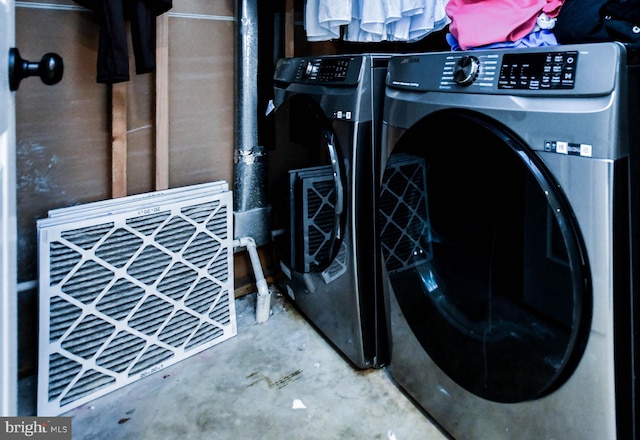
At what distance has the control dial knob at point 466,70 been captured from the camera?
1024 millimetres

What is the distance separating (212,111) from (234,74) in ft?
0.60

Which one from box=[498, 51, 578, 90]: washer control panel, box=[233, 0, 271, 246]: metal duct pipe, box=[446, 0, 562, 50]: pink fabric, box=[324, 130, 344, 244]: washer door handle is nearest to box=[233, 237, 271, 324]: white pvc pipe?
box=[233, 0, 271, 246]: metal duct pipe

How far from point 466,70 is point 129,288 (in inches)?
49.0

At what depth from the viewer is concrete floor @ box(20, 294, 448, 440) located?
136 centimetres

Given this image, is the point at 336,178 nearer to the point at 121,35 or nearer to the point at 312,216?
the point at 312,216

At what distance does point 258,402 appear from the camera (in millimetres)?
1477

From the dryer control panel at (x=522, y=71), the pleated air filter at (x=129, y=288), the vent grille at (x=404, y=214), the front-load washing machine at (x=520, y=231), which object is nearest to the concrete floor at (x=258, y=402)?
the pleated air filter at (x=129, y=288)

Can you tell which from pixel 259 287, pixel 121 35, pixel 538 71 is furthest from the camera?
pixel 259 287

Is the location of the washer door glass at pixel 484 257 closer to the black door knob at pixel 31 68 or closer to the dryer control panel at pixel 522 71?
the dryer control panel at pixel 522 71

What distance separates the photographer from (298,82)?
172 cm

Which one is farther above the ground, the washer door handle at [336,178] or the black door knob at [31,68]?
the black door knob at [31,68]

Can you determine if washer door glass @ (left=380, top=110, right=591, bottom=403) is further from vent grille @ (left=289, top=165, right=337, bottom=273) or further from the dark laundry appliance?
vent grille @ (left=289, top=165, right=337, bottom=273)

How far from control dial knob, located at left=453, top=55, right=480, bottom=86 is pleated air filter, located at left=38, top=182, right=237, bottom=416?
102 cm

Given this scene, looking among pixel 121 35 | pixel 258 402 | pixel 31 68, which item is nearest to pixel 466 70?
pixel 31 68
